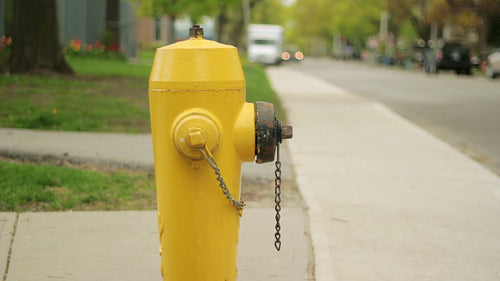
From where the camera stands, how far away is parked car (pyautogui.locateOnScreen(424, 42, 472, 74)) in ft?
129

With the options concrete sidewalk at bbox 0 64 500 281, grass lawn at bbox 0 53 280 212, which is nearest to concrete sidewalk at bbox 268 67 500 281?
concrete sidewalk at bbox 0 64 500 281

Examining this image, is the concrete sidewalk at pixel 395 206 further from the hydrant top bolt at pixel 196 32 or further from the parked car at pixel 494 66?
the parked car at pixel 494 66

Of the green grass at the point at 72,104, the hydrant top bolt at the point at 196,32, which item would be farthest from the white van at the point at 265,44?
the hydrant top bolt at the point at 196,32

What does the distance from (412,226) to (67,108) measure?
678 centimetres

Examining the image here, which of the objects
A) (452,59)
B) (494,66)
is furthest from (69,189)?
(452,59)

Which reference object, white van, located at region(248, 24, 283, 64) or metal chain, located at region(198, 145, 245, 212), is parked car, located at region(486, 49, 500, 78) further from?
metal chain, located at region(198, 145, 245, 212)

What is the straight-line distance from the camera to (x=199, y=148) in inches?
128

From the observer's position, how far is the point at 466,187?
741 cm

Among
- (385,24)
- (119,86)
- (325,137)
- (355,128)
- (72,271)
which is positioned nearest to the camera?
(72,271)

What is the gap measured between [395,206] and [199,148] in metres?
3.54

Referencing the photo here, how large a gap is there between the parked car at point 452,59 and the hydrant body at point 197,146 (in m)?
37.4

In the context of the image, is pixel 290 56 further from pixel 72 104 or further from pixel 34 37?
pixel 72 104

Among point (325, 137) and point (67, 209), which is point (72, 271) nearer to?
point (67, 209)

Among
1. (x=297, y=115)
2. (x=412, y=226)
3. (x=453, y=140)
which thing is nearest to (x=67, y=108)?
(x=297, y=115)
